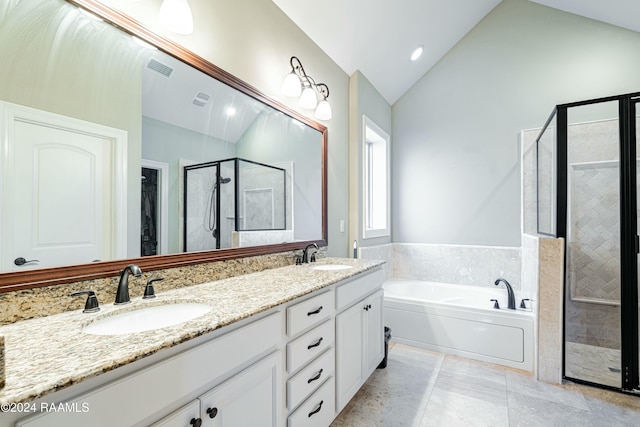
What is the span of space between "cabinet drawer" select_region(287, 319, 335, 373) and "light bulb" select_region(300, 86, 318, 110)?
156 centimetres

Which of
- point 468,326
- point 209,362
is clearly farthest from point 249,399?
point 468,326

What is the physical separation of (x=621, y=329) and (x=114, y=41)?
11.1ft

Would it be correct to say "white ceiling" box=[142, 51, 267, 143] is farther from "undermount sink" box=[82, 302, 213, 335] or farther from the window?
the window

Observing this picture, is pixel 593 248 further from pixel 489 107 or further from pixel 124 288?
pixel 124 288

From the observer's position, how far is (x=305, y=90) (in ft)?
7.30

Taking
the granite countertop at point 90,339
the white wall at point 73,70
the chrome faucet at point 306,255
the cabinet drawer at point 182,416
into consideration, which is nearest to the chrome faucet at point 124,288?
the granite countertop at point 90,339

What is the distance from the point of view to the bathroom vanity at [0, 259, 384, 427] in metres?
0.60

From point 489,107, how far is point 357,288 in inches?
108

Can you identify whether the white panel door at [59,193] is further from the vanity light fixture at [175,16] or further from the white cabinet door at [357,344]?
the white cabinet door at [357,344]

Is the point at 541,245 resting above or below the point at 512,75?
below

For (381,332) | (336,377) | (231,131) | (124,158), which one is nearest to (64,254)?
(124,158)

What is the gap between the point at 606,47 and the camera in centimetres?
282

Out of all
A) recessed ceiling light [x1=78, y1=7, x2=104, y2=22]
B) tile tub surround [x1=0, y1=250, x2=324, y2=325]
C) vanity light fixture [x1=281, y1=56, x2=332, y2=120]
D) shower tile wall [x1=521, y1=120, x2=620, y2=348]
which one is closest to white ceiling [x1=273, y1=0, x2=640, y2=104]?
vanity light fixture [x1=281, y1=56, x2=332, y2=120]

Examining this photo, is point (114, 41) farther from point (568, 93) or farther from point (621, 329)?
point (568, 93)
